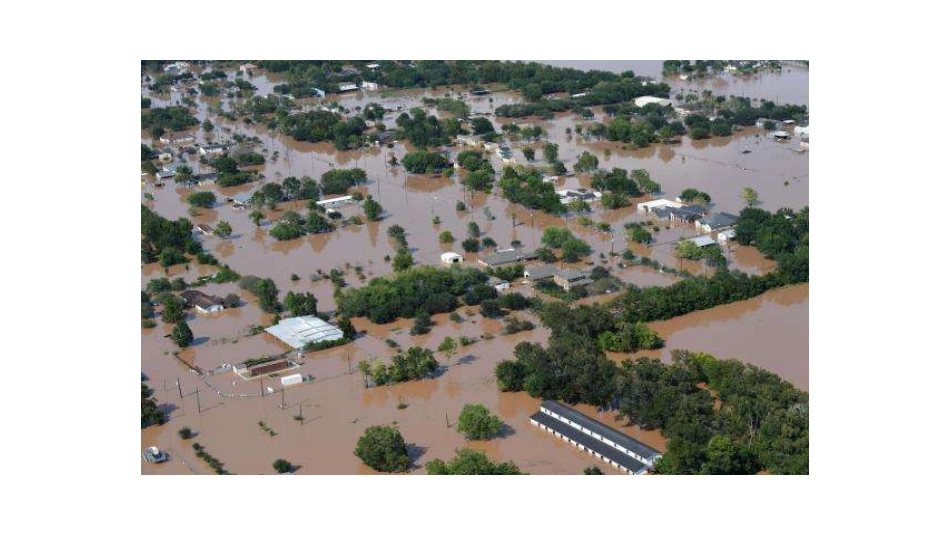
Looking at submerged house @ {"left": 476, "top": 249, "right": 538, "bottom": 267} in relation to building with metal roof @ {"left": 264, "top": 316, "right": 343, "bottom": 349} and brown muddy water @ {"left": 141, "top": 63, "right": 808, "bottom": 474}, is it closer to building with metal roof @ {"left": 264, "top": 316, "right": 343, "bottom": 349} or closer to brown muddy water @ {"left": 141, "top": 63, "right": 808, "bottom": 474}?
brown muddy water @ {"left": 141, "top": 63, "right": 808, "bottom": 474}

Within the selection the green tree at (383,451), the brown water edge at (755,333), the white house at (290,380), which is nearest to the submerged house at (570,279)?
the brown water edge at (755,333)

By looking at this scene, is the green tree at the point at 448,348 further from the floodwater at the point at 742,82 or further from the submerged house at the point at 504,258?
the floodwater at the point at 742,82

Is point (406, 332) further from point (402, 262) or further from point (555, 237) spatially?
point (555, 237)

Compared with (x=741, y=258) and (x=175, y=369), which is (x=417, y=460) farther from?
(x=741, y=258)

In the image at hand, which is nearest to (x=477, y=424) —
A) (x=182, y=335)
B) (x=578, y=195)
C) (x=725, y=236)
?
(x=182, y=335)

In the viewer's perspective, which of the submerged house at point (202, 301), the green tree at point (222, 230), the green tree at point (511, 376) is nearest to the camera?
the green tree at point (511, 376)

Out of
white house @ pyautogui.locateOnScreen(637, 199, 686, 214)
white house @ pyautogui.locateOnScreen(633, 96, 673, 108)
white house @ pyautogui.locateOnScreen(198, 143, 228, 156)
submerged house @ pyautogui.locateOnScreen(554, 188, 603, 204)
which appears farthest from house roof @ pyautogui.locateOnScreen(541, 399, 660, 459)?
white house @ pyautogui.locateOnScreen(633, 96, 673, 108)
